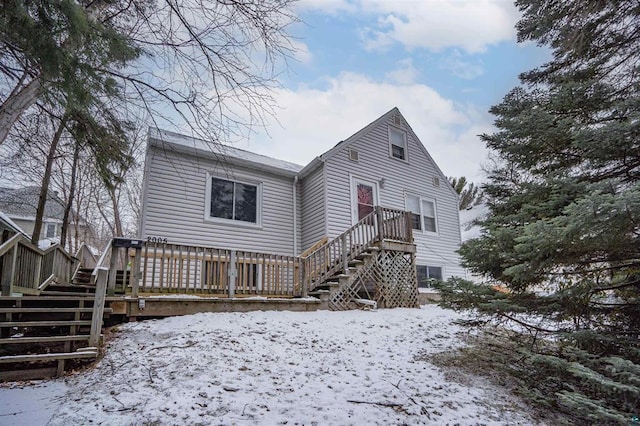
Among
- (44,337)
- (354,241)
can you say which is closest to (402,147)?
(354,241)

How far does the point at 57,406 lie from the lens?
295 centimetres

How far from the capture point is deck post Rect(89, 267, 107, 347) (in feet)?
13.8

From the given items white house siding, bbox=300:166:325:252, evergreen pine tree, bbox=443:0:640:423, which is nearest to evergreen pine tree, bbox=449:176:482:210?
white house siding, bbox=300:166:325:252

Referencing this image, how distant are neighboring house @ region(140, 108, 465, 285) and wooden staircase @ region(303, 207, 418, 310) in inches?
56.1

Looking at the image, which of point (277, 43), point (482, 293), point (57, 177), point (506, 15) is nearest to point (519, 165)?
point (482, 293)

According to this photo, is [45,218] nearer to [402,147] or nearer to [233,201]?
[233,201]

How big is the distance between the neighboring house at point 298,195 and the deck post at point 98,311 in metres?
3.41

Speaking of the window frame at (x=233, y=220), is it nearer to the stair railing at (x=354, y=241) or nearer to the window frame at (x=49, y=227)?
the stair railing at (x=354, y=241)

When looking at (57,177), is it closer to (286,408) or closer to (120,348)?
(120,348)

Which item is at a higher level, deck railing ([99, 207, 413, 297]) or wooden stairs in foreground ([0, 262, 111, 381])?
deck railing ([99, 207, 413, 297])

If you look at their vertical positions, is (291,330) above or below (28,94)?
below

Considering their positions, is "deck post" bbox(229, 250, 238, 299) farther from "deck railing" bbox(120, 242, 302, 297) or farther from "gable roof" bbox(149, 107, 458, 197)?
"gable roof" bbox(149, 107, 458, 197)

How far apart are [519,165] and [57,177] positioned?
15.1 m

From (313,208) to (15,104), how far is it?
7574 mm
